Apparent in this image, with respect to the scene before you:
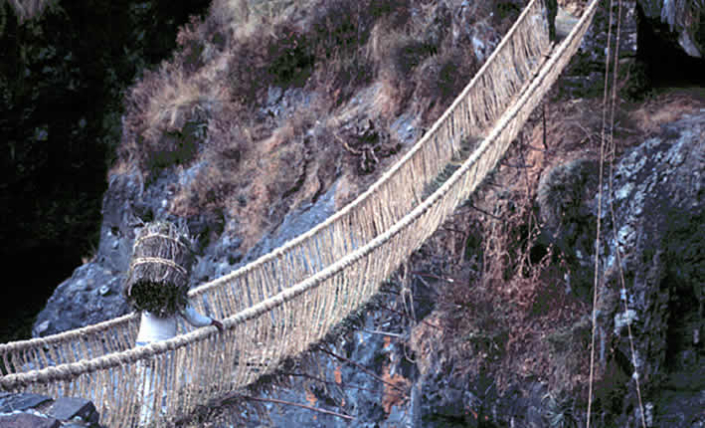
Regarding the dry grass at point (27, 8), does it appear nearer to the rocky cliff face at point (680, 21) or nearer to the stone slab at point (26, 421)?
the rocky cliff face at point (680, 21)

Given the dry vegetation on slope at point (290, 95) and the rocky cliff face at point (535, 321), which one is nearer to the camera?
the rocky cliff face at point (535, 321)

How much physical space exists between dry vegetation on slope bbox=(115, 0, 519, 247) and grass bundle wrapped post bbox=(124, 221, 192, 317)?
8.08ft

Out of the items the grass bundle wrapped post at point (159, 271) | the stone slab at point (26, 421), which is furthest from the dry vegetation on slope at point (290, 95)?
the stone slab at point (26, 421)

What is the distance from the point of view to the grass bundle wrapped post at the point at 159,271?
295 cm

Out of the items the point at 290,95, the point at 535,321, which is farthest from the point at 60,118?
the point at 535,321

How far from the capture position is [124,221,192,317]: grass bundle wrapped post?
9.66 feet

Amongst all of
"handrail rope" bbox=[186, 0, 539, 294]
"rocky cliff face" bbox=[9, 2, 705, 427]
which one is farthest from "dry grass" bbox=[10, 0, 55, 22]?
"handrail rope" bbox=[186, 0, 539, 294]

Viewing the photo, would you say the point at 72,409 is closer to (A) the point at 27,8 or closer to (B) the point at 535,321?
(B) the point at 535,321

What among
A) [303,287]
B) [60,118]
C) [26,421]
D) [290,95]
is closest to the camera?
[26,421]

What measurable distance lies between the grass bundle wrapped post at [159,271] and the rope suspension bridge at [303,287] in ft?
0.63

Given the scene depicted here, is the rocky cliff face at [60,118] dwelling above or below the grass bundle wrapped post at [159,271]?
above

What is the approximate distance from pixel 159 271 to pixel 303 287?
0.65 m

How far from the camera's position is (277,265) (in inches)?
156

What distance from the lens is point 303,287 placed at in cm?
322
